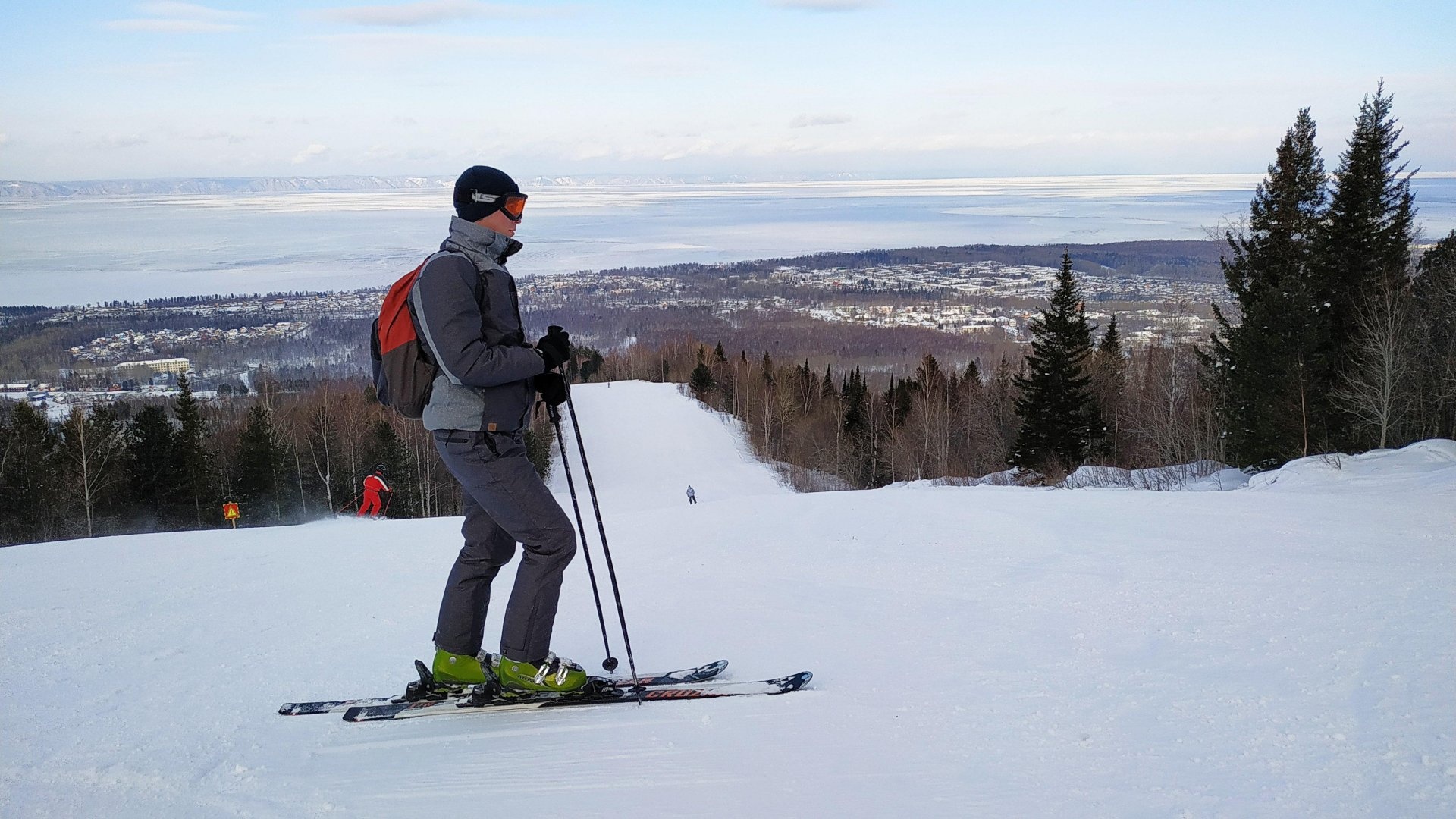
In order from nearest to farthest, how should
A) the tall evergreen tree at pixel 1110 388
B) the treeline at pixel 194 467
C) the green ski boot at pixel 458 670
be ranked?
1. the green ski boot at pixel 458 670
2. the treeline at pixel 194 467
3. the tall evergreen tree at pixel 1110 388

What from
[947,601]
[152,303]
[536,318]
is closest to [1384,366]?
[947,601]

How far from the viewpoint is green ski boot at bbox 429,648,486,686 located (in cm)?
316

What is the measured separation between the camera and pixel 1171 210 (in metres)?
147

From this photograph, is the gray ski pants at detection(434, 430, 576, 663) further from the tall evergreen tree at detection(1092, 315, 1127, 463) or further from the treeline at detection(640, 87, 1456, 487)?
the tall evergreen tree at detection(1092, 315, 1127, 463)

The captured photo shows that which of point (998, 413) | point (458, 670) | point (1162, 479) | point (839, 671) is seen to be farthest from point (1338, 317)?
point (458, 670)

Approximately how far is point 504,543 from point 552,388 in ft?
2.18

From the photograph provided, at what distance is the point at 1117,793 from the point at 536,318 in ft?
266

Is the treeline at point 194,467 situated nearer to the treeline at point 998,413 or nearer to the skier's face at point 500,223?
the treeline at point 998,413

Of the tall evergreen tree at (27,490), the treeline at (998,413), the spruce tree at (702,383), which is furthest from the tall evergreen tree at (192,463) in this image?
the spruce tree at (702,383)

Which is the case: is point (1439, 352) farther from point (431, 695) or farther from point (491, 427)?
point (431, 695)

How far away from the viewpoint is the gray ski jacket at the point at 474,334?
2.72m

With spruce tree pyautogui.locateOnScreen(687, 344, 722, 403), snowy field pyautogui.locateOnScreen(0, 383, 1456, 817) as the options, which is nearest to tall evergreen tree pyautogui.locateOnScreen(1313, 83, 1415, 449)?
snowy field pyautogui.locateOnScreen(0, 383, 1456, 817)

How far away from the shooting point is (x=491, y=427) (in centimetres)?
288

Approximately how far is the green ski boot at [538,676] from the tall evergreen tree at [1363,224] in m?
26.0
